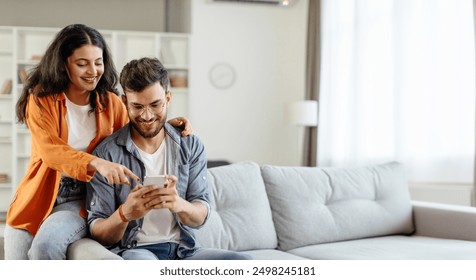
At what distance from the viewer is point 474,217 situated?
309 centimetres

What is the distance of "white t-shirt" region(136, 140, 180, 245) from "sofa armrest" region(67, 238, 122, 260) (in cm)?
17

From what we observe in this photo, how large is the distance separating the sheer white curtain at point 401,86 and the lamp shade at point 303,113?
22cm

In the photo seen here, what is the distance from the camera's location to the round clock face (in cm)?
691

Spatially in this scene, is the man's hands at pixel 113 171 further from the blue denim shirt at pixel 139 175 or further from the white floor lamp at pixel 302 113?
the white floor lamp at pixel 302 113

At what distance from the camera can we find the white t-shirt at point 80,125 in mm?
2201

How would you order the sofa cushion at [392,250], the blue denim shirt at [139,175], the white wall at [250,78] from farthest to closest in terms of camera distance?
the white wall at [250,78], the sofa cushion at [392,250], the blue denim shirt at [139,175]

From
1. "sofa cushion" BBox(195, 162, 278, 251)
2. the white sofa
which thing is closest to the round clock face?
the white sofa

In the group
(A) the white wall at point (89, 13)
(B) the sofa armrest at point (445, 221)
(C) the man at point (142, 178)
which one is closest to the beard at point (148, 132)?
(C) the man at point (142, 178)

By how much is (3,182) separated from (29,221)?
4.63m

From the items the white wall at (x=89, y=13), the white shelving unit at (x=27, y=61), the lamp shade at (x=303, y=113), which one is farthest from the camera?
the white wall at (x=89, y=13)

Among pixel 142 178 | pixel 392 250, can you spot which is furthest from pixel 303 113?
pixel 142 178

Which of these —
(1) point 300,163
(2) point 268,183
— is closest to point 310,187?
(2) point 268,183

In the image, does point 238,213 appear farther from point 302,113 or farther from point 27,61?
point 27,61

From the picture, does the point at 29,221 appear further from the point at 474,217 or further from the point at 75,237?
the point at 474,217
